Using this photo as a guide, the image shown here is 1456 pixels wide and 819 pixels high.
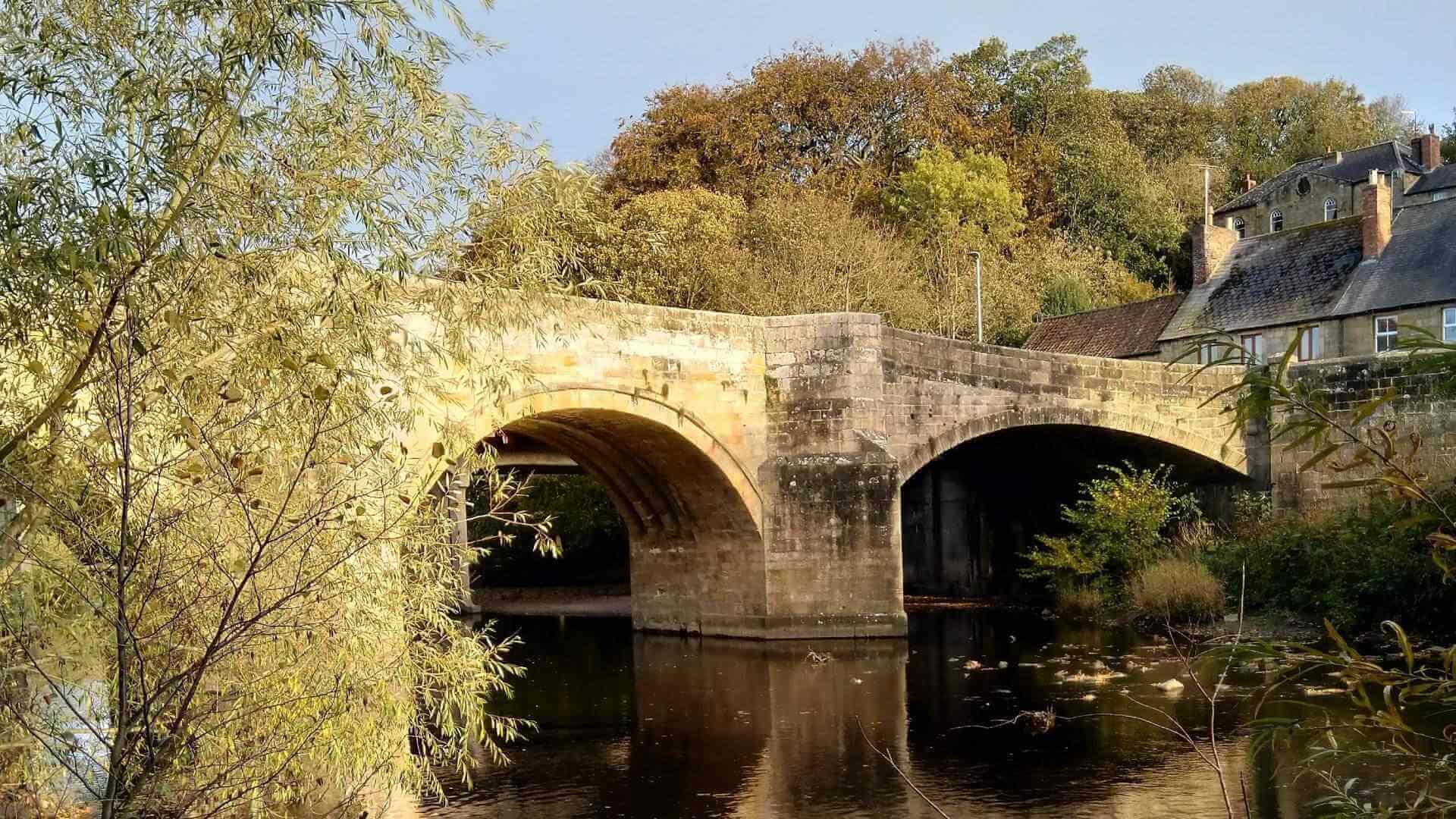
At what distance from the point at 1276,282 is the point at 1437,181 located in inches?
278

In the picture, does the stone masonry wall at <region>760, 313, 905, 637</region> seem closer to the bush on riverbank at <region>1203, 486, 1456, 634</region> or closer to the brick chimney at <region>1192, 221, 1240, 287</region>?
the bush on riverbank at <region>1203, 486, 1456, 634</region>

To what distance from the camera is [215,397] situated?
537 cm

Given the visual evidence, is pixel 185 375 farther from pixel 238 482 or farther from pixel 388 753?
pixel 388 753

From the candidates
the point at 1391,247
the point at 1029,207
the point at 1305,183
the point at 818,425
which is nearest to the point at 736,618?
the point at 818,425

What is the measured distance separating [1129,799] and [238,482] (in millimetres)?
5469

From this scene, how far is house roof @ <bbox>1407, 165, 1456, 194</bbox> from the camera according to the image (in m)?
27.2

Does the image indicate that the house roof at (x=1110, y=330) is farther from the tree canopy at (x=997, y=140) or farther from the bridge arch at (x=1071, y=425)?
the bridge arch at (x=1071, y=425)

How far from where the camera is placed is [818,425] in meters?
14.9

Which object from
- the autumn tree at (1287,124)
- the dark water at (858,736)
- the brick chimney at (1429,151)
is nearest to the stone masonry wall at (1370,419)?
the dark water at (858,736)

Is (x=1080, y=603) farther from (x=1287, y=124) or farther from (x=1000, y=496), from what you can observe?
(x=1287, y=124)

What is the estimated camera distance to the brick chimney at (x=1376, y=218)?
21484 mm

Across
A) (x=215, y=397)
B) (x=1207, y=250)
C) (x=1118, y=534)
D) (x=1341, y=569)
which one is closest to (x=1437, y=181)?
(x=1207, y=250)

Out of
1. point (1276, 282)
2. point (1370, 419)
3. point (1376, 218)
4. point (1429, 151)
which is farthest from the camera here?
point (1429, 151)

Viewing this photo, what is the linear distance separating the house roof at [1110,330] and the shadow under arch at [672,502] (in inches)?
411
